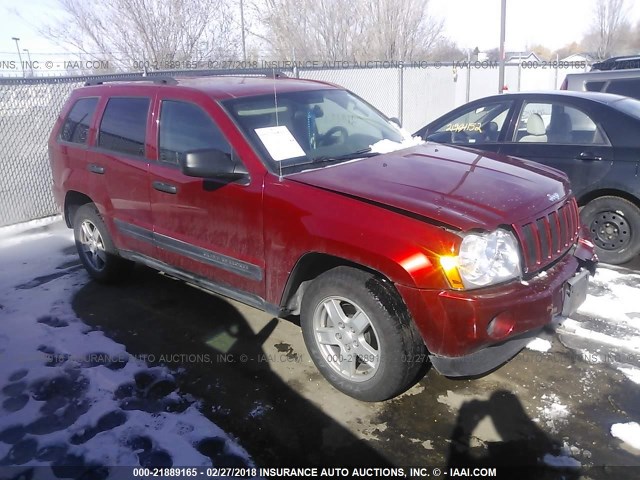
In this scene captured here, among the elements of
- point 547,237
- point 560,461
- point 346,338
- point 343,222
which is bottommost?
point 560,461

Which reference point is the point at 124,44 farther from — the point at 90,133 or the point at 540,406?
the point at 540,406

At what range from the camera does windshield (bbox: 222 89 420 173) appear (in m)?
3.65

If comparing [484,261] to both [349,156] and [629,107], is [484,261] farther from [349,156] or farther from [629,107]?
[629,107]

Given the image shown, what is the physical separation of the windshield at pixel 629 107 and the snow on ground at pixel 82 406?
Answer: 4748 millimetres

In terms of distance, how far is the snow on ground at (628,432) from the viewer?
291 centimetres

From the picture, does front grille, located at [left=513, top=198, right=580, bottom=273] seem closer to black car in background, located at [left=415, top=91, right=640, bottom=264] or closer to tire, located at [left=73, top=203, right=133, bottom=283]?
black car in background, located at [left=415, top=91, right=640, bottom=264]

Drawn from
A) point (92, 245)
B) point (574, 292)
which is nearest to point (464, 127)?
point (574, 292)

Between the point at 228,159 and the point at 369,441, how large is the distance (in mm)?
1946

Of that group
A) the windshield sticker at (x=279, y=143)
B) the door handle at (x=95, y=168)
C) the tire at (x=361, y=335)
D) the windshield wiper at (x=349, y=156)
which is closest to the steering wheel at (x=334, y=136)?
the windshield wiper at (x=349, y=156)

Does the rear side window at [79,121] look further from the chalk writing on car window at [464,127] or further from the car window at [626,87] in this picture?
the car window at [626,87]

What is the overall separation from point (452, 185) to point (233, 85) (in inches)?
76.2

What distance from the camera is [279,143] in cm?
368

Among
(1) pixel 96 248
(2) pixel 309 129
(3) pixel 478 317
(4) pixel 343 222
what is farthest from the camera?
(1) pixel 96 248

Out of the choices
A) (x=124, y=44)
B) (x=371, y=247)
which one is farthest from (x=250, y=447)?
(x=124, y=44)
